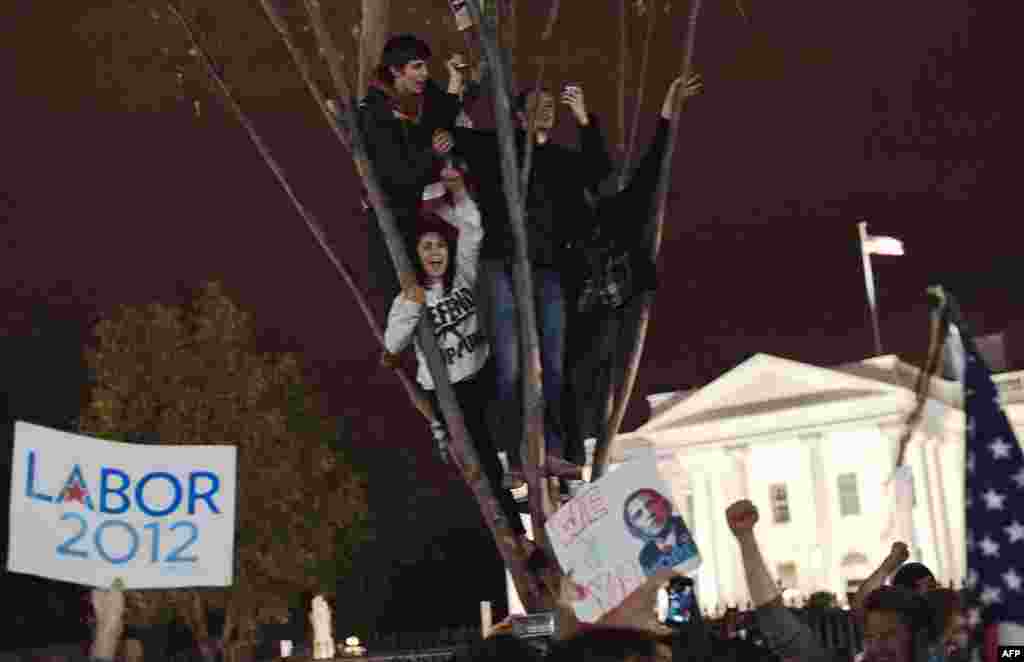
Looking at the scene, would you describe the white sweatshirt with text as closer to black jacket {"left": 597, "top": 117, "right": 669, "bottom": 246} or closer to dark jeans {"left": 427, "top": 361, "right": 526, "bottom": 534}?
dark jeans {"left": 427, "top": 361, "right": 526, "bottom": 534}

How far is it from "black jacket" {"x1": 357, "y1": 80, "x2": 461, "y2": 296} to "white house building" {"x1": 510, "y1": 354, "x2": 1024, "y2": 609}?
63.1 m

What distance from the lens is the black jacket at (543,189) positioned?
8.87 m

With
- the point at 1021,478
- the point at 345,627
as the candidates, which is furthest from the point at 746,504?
the point at 345,627

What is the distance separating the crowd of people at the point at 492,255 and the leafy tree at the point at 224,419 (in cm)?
3248

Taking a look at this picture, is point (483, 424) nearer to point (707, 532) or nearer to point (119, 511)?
point (119, 511)

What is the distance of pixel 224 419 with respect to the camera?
42.0 m

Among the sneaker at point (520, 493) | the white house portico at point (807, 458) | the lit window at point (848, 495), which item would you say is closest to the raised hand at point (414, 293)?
the sneaker at point (520, 493)

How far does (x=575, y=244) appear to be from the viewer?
910cm

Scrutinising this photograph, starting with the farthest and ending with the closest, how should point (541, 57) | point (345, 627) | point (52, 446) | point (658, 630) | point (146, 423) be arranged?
point (345, 627) → point (146, 423) → point (541, 57) → point (52, 446) → point (658, 630)

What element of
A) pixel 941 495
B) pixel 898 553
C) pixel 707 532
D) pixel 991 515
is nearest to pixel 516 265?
pixel 898 553

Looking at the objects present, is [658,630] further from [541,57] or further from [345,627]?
[345,627]

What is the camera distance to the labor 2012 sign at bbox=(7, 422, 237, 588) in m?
7.18

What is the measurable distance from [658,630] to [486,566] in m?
71.9

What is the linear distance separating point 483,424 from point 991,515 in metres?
4.42
